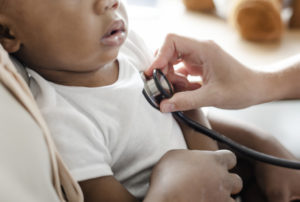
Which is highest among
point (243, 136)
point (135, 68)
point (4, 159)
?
point (4, 159)

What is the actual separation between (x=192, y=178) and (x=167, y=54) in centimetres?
Result: 34

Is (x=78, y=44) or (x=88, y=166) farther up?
(x=78, y=44)

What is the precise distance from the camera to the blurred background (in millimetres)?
1109

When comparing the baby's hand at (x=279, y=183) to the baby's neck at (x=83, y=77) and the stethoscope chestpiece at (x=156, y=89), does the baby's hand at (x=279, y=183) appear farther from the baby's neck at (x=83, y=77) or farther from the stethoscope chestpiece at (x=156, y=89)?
the baby's neck at (x=83, y=77)

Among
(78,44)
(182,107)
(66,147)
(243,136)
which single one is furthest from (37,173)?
(243,136)

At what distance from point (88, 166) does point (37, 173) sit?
0.57ft

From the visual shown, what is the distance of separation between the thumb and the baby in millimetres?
29

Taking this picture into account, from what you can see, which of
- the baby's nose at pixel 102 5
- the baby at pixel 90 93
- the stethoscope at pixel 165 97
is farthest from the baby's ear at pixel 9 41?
the stethoscope at pixel 165 97

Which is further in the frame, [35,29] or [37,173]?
[35,29]

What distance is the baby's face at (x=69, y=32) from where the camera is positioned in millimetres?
734

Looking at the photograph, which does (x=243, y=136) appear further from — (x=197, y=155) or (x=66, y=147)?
(x=66, y=147)

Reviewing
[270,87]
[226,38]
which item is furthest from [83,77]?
[226,38]

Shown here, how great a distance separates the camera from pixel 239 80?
40.2 inches

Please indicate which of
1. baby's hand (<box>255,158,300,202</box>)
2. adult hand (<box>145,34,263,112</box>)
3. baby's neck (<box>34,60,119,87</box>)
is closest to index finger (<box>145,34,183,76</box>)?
adult hand (<box>145,34,263,112</box>)
